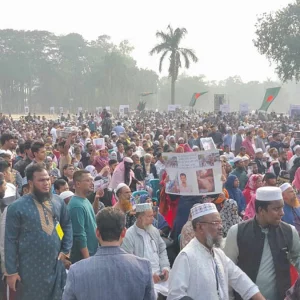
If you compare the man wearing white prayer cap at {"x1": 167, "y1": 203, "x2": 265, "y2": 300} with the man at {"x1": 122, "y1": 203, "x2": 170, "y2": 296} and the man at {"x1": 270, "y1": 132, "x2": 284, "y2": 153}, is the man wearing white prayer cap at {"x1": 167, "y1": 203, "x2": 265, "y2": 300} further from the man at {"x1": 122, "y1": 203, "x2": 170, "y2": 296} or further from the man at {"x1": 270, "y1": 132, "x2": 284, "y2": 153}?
the man at {"x1": 270, "y1": 132, "x2": 284, "y2": 153}

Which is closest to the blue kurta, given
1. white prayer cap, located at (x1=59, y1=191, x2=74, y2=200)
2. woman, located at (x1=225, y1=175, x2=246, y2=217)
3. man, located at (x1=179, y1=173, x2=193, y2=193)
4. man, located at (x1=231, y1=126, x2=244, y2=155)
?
white prayer cap, located at (x1=59, y1=191, x2=74, y2=200)

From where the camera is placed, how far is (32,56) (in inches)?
3617

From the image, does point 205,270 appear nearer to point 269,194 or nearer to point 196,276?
point 196,276

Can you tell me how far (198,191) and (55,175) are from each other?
9.98ft

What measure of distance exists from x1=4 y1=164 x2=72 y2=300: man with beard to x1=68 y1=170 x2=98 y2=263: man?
567 mm

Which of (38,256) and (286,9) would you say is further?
(286,9)

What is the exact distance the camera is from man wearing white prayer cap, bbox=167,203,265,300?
10.7 ft

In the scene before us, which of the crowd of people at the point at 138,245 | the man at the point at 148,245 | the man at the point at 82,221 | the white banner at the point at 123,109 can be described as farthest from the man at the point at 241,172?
the white banner at the point at 123,109

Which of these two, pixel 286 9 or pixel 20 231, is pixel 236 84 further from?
pixel 20 231

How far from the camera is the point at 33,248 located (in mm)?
4480

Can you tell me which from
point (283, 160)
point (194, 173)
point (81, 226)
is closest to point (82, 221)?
point (81, 226)

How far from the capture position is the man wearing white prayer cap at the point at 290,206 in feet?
19.3

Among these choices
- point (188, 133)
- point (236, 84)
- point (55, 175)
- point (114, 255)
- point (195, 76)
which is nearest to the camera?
point (114, 255)

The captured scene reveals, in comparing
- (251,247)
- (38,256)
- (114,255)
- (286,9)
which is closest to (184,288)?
(114,255)
